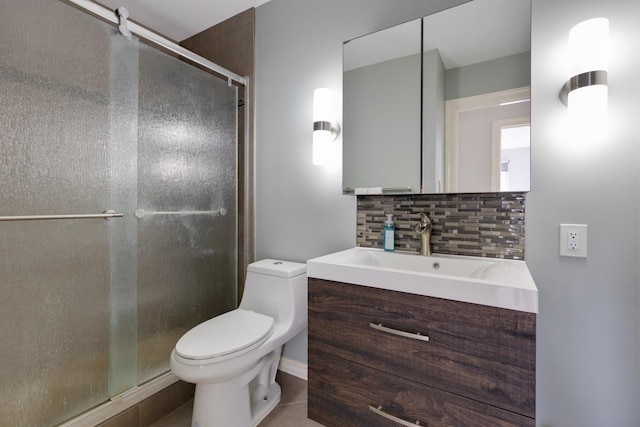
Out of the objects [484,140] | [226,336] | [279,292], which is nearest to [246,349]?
[226,336]

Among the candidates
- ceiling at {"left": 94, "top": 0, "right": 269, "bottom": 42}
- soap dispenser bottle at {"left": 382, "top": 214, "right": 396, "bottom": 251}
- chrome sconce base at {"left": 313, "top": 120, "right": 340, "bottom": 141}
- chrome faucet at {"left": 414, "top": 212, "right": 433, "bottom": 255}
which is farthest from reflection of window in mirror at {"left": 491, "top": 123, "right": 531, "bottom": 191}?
ceiling at {"left": 94, "top": 0, "right": 269, "bottom": 42}

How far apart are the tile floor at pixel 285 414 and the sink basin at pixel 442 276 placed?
31.7 inches

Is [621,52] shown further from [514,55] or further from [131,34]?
[131,34]

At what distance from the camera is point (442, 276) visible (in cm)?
92

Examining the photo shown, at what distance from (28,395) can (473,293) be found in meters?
1.65

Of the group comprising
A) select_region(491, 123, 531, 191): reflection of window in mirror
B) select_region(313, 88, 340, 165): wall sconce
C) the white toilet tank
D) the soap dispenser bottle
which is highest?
select_region(313, 88, 340, 165): wall sconce

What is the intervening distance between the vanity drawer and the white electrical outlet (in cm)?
62

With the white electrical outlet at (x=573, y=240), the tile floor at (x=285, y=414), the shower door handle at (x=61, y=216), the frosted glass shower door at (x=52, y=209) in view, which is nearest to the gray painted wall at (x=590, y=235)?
the white electrical outlet at (x=573, y=240)

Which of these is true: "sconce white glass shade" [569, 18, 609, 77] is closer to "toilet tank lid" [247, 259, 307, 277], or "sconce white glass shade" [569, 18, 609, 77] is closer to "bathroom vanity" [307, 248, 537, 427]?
"bathroom vanity" [307, 248, 537, 427]

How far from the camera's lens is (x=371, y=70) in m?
1.46

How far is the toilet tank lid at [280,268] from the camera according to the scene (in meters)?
1.56

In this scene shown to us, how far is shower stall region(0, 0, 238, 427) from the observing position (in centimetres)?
113

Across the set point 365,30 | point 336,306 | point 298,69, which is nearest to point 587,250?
point 336,306

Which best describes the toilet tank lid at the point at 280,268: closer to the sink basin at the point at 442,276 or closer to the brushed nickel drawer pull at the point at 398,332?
the sink basin at the point at 442,276
